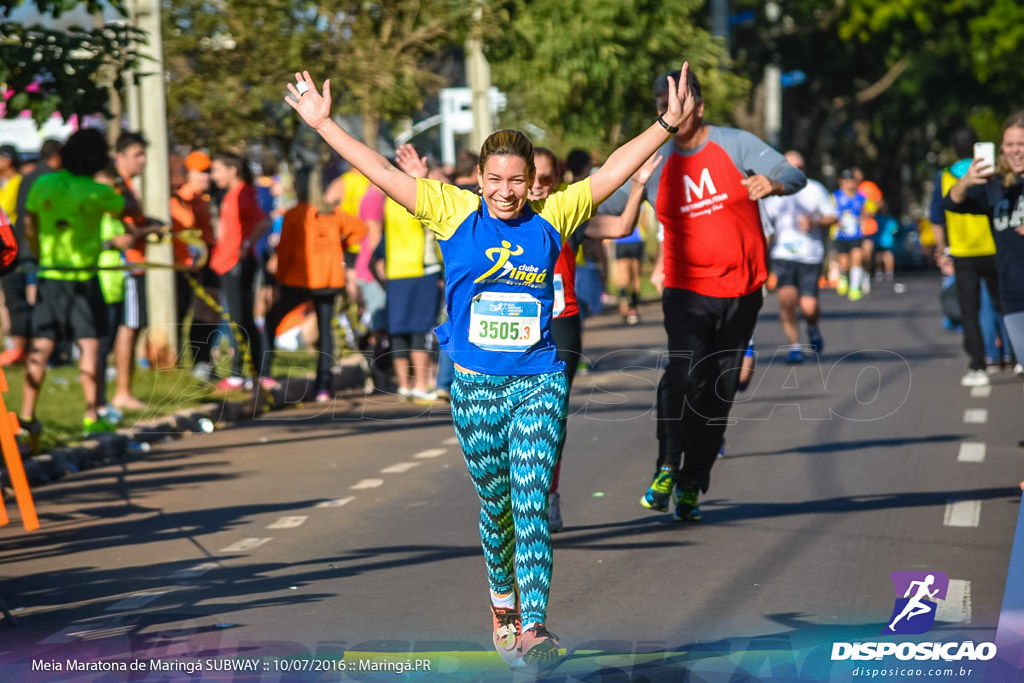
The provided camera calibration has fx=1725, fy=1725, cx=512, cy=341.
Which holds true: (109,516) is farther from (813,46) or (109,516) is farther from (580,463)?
(813,46)

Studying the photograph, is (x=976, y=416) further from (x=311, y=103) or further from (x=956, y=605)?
(x=311, y=103)

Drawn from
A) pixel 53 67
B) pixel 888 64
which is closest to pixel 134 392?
pixel 53 67

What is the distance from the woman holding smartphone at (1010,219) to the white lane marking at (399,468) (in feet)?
12.7

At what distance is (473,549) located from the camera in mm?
7941

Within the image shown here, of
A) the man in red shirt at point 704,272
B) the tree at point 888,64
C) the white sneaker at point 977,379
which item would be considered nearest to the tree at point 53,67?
the man in red shirt at point 704,272

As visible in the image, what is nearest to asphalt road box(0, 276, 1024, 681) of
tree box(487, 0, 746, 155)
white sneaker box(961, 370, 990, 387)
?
white sneaker box(961, 370, 990, 387)

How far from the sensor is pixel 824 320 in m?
23.5

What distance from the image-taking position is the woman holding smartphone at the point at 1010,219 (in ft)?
27.7

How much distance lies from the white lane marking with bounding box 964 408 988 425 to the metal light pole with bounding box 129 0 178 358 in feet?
23.1

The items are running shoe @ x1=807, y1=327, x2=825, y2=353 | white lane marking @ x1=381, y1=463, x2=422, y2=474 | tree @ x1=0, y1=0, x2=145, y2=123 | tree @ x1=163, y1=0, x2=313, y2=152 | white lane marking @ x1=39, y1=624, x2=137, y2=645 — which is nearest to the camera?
white lane marking @ x1=39, y1=624, x2=137, y2=645

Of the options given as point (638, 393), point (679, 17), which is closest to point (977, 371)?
point (638, 393)

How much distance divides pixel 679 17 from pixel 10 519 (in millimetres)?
21998

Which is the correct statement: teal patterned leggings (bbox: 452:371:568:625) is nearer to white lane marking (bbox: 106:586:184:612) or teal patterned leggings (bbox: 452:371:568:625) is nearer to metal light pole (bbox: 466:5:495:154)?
white lane marking (bbox: 106:586:184:612)

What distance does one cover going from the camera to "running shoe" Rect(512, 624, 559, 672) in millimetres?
5434
